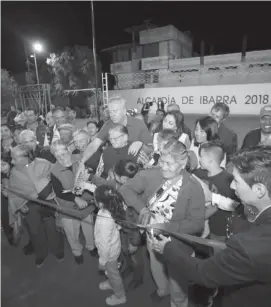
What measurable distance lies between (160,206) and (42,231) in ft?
6.90

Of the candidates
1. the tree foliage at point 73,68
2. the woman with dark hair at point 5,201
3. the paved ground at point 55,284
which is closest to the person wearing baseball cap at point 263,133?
the paved ground at point 55,284

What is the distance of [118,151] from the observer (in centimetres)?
280

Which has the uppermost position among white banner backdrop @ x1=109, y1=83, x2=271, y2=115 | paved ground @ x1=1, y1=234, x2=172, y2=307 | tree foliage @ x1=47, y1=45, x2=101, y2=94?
tree foliage @ x1=47, y1=45, x2=101, y2=94

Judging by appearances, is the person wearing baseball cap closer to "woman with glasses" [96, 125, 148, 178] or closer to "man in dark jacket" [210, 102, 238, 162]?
"man in dark jacket" [210, 102, 238, 162]

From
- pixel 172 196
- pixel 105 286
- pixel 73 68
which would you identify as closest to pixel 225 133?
pixel 172 196

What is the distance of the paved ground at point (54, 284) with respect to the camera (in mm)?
2645

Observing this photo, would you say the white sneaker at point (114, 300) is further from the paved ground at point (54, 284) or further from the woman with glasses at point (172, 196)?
the woman with glasses at point (172, 196)

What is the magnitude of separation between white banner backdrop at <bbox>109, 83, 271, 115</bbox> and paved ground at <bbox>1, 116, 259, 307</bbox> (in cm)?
589

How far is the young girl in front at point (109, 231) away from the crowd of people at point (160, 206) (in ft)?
0.04

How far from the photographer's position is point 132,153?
→ 9.02ft

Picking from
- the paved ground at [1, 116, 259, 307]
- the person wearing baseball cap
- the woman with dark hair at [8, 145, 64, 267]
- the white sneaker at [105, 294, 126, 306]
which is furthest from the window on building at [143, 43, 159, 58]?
the white sneaker at [105, 294, 126, 306]

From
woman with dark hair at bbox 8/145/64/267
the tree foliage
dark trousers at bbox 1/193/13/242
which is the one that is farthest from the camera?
the tree foliage

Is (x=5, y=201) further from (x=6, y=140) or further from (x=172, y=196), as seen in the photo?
(x=172, y=196)

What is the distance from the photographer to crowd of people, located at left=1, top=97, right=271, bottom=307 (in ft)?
4.05
